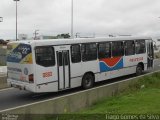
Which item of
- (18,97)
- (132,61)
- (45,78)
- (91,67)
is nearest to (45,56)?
(45,78)

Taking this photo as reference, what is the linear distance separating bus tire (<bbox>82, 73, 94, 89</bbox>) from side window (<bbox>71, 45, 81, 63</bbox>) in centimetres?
108

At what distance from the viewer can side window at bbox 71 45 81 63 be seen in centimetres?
1825

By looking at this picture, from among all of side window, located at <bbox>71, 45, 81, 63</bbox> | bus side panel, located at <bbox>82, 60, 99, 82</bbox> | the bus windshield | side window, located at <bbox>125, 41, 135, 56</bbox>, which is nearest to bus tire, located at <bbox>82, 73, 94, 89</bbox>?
bus side panel, located at <bbox>82, 60, 99, 82</bbox>

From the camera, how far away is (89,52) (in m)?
19.4

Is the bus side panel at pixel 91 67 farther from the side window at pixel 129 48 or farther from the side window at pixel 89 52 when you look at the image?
the side window at pixel 129 48

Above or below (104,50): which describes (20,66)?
below

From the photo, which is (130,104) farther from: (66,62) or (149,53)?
(149,53)

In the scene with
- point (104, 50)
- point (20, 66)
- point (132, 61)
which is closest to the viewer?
point (20, 66)

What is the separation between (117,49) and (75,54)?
411cm

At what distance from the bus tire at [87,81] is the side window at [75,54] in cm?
108

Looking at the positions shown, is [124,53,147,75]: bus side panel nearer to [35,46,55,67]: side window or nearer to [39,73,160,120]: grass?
[39,73,160,120]: grass

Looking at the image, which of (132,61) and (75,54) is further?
(132,61)

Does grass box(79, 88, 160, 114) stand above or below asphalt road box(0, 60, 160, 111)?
above

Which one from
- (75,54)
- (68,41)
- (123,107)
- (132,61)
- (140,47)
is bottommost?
(123,107)
